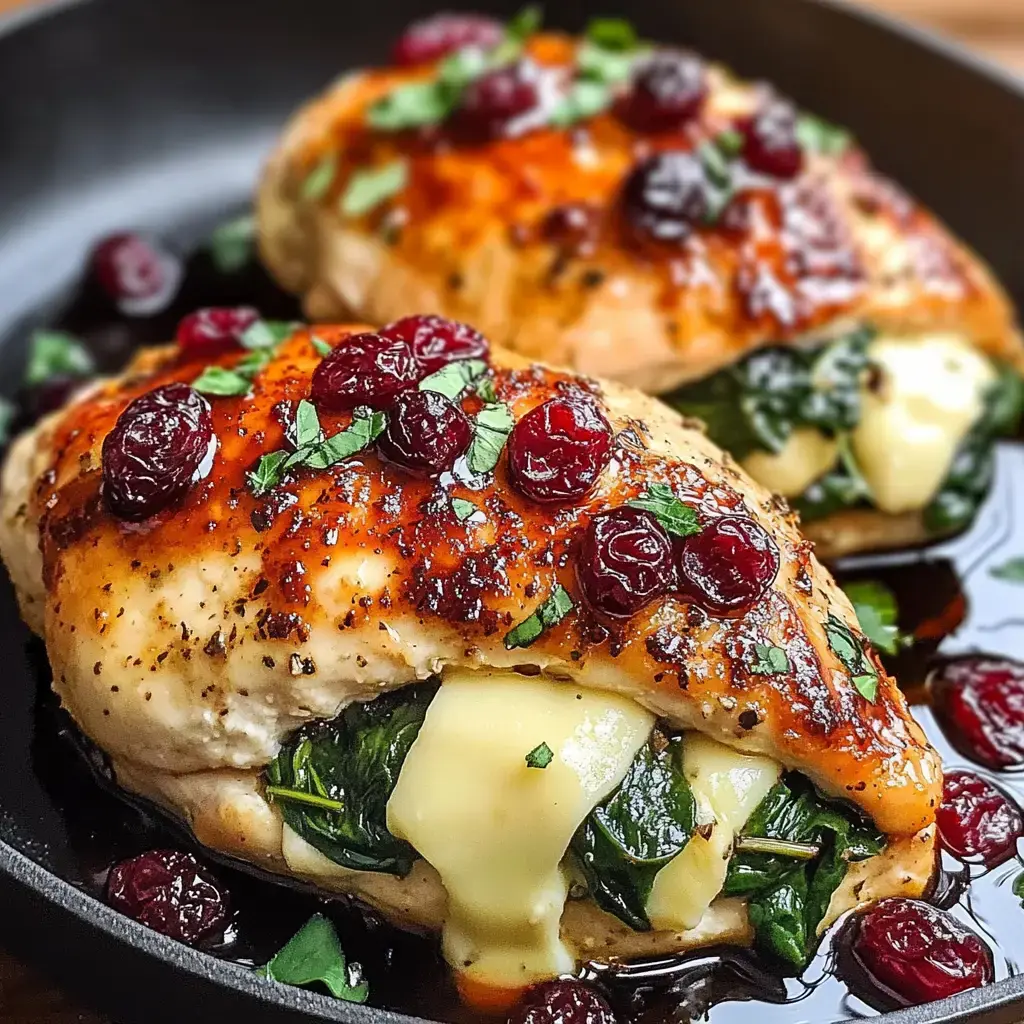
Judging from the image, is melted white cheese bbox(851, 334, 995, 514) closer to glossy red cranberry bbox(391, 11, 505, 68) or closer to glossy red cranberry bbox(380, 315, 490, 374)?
glossy red cranberry bbox(380, 315, 490, 374)

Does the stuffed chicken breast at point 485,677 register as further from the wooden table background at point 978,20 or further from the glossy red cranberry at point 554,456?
the wooden table background at point 978,20

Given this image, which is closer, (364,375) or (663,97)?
(364,375)

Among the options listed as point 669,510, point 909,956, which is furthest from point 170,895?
point 909,956

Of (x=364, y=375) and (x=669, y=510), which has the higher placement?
(x=364, y=375)

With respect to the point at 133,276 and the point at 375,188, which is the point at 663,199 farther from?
the point at 133,276

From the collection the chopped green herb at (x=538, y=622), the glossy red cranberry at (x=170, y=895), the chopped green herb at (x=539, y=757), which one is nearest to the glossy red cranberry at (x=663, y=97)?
the chopped green herb at (x=538, y=622)

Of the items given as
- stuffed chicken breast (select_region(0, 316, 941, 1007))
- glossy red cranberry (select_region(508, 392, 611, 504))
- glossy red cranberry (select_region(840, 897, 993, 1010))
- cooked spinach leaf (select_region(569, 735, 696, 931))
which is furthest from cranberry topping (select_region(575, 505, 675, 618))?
glossy red cranberry (select_region(840, 897, 993, 1010))
